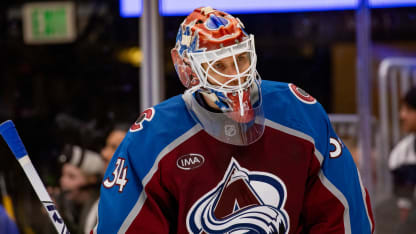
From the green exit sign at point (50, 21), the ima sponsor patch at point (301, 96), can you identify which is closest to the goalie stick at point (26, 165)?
the ima sponsor patch at point (301, 96)

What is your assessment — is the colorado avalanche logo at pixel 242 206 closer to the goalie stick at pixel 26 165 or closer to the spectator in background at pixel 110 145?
the goalie stick at pixel 26 165

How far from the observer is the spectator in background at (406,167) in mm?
3416

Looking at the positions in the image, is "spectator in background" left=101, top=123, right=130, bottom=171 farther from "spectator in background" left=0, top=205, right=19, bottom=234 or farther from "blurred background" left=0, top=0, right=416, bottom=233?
"spectator in background" left=0, top=205, right=19, bottom=234

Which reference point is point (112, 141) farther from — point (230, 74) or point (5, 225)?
point (230, 74)

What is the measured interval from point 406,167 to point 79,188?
1.62 m

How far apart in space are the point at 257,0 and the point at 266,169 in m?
1.93

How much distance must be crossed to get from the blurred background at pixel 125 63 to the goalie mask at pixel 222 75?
1778 millimetres

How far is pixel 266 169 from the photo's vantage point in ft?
5.70

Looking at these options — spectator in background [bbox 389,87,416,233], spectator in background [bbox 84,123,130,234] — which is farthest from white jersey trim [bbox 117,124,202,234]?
spectator in background [bbox 389,87,416,233]

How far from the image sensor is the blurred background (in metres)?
3.54

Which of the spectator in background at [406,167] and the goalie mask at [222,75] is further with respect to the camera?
the spectator in background at [406,167]

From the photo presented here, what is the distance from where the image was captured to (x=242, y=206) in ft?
5.76

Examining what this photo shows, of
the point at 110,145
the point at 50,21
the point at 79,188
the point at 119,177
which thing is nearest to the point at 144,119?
the point at 119,177

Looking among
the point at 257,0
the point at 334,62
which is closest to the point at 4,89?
the point at 257,0
